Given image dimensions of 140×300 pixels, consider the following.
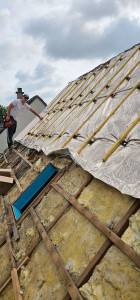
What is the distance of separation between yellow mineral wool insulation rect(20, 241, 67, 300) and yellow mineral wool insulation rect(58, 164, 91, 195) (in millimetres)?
1060

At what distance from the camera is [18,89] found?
44.9 ft

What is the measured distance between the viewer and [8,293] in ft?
9.73

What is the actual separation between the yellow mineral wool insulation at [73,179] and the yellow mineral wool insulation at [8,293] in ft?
5.61

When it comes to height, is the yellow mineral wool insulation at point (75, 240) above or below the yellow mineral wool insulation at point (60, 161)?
below

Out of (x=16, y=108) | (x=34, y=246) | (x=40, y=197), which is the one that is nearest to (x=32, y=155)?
(x=16, y=108)

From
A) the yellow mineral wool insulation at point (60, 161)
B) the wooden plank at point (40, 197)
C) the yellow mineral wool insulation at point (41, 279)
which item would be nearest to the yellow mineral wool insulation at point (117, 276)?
the yellow mineral wool insulation at point (41, 279)

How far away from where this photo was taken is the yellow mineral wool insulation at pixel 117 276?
1.91 meters

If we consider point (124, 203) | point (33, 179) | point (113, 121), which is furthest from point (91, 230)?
point (33, 179)

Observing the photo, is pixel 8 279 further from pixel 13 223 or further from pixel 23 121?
pixel 23 121

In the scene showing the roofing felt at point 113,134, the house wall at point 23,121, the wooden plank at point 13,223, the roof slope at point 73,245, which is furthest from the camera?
the house wall at point 23,121

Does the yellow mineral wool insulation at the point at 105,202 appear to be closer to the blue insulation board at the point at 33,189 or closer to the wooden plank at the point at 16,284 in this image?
the wooden plank at the point at 16,284

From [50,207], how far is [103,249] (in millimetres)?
1687

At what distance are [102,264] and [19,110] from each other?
24.2 ft

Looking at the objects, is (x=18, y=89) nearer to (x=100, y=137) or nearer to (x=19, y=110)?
(x=19, y=110)
